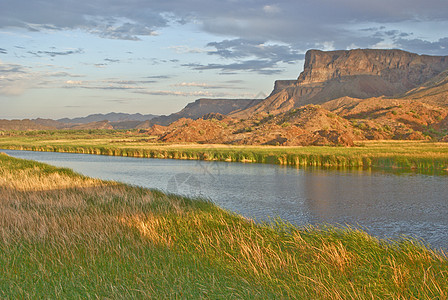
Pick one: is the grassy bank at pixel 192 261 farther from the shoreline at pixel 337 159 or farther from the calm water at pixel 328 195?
the shoreline at pixel 337 159

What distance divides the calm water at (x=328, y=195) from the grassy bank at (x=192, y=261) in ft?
14.8

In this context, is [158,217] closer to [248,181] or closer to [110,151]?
[248,181]

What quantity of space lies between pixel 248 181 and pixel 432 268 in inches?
769

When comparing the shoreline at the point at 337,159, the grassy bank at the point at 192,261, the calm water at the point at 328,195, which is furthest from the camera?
the shoreline at the point at 337,159

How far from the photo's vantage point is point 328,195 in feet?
71.4

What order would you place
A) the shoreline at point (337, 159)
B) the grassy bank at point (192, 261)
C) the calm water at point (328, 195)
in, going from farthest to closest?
the shoreline at point (337, 159), the calm water at point (328, 195), the grassy bank at point (192, 261)

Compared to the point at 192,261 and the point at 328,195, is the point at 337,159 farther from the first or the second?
the point at 192,261

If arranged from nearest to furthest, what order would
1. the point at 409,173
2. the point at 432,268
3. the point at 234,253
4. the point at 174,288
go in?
the point at 174,288 → the point at 432,268 → the point at 234,253 → the point at 409,173

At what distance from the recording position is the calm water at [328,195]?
15281mm

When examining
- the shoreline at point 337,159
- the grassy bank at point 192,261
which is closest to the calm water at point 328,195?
the grassy bank at point 192,261

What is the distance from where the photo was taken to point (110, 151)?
196ft

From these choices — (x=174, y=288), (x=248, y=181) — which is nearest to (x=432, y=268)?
(x=174, y=288)

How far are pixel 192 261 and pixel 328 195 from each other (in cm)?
1474

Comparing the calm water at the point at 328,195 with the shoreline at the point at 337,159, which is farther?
the shoreline at the point at 337,159
